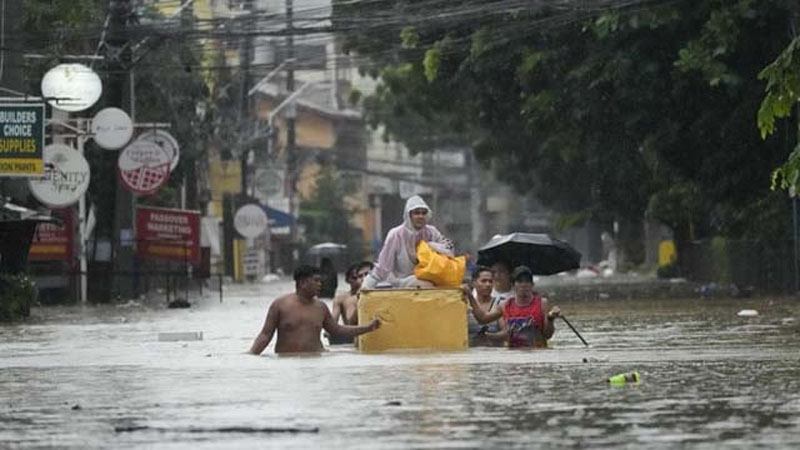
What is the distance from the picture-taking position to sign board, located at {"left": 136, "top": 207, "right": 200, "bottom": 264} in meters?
52.1

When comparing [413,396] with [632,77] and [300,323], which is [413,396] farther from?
[632,77]

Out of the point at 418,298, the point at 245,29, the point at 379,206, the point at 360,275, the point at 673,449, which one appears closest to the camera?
the point at 673,449

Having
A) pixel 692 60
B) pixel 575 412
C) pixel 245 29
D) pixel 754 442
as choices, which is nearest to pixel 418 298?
pixel 575 412

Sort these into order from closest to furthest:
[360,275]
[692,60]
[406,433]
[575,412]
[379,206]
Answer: [406,433]
[575,412]
[360,275]
[692,60]
[379,206]

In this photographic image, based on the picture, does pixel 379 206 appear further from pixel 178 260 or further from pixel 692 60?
pixel 692 60

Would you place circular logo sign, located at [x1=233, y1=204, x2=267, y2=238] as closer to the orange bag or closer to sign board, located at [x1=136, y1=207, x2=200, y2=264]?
sign board, located at [x1=136, y1=207, x2=200, y2=264]

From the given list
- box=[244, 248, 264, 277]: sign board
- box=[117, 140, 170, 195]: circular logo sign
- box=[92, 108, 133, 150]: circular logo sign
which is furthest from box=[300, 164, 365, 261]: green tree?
box=[92, 108, 133, 150]: circular logo sign

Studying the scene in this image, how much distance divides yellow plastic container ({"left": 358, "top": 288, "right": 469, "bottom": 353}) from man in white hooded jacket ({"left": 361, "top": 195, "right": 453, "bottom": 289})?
223 millimetres

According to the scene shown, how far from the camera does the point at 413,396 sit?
553 inches

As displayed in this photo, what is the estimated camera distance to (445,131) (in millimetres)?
95062

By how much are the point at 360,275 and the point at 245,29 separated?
2010 centimetres

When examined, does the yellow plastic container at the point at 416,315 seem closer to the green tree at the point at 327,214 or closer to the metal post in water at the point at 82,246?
the metal post in water at the point at 82,246

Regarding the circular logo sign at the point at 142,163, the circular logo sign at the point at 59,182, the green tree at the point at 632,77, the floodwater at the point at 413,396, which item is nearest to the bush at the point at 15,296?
the circular logo sign at the point at 59,182

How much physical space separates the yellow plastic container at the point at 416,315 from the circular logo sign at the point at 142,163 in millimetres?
25279
